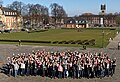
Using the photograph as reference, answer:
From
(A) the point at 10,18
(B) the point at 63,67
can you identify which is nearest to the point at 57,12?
(A) the point at 10,18

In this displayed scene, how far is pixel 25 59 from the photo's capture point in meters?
26.8

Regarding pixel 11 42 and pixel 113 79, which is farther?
pixel 11 42

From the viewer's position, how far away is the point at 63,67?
2553 centimetres

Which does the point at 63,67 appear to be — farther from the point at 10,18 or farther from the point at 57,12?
the point at 57,12

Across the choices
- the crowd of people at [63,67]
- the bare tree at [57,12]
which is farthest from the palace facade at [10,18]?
the crowd of people at [63,67]

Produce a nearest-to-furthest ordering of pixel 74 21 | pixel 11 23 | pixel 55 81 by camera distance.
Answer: pixel 55 81, pixel 11 23, pixel 74 21

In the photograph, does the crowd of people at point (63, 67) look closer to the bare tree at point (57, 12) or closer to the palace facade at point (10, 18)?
the palace facade at point (10, 18)

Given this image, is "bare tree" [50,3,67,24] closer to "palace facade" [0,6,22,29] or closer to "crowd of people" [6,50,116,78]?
"palace facade" [0,6,22,29]

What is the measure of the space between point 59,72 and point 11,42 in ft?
119

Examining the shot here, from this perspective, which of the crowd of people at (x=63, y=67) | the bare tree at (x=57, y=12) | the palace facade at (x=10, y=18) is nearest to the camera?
the crowd of people at (x=63, y=67)

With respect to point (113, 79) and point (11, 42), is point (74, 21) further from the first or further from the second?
point (113, 79)

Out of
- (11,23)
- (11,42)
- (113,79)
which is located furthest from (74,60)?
(11,23)

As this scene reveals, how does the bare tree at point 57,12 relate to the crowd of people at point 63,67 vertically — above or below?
above

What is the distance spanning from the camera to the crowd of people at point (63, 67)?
25.6 meters
